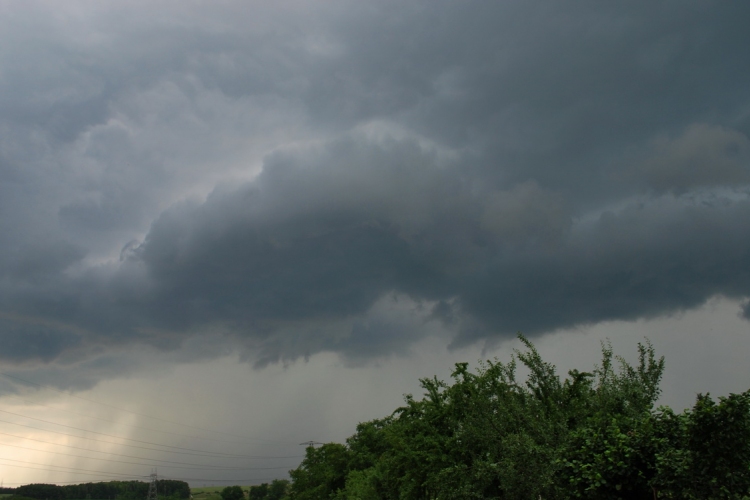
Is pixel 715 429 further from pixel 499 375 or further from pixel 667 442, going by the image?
pixel 499 375

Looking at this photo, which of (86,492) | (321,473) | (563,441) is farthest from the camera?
(86,492)

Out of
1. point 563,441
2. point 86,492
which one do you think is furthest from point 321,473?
point 86,492

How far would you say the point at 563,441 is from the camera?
23578 mm

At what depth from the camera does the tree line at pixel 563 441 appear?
14.4 meters

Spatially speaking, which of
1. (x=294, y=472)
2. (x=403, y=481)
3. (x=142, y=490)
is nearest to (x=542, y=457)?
(x=403, y=481)

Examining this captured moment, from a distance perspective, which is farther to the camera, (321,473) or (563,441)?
(321,473)

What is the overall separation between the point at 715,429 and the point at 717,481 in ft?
4.14

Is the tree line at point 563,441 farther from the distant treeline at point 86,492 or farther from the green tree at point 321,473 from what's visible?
the distant treeline at point 86,492

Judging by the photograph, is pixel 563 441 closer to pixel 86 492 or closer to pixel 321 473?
pixel 321 473

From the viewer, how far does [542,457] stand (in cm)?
2508

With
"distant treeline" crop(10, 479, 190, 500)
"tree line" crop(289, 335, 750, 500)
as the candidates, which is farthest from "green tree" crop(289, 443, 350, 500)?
"distant treeline" crop(10, 479, 190, 500)

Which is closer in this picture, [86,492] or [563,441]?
[563,441]

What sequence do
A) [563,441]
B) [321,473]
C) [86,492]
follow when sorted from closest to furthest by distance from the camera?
[563,441]
[321,473]
[86,492]

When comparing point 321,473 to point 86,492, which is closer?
point 321,473
